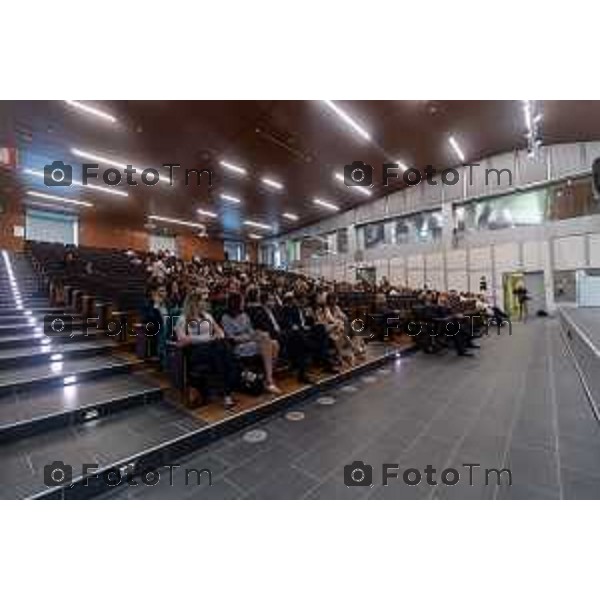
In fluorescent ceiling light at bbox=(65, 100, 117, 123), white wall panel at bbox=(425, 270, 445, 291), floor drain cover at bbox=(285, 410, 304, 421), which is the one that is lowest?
floor drain cover at bbox=(285, 410, 304, 421)

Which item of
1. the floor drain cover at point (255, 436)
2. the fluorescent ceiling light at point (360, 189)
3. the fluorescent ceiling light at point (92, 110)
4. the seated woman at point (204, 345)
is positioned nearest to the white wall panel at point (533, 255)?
the fluorescent ceiling light at point (360, 189)

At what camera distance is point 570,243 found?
1165 cm

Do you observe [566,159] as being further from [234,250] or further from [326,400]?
[234,250]

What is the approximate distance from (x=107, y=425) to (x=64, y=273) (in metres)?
5.46

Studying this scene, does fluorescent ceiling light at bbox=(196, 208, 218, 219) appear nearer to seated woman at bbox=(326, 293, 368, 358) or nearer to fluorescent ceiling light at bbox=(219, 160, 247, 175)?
fluorescent ceiling light at bbox=(219, 160, 247, 175)

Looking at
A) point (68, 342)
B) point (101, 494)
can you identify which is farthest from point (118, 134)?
point (101, 494)

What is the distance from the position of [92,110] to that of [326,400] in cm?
679

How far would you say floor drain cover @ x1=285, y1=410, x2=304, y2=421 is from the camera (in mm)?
3328

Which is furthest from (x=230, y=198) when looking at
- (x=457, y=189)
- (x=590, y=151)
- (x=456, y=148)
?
(x=590, y=151)

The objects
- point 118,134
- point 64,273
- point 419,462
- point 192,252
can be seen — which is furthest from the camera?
point 192,252

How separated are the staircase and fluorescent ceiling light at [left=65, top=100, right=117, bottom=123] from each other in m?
4.01

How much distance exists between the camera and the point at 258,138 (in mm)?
8320

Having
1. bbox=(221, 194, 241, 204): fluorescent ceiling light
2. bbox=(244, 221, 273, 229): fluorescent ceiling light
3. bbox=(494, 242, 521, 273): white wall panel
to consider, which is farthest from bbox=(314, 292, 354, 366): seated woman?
bbox=(244, 221, 273, 229): fluorescent ceiling light
